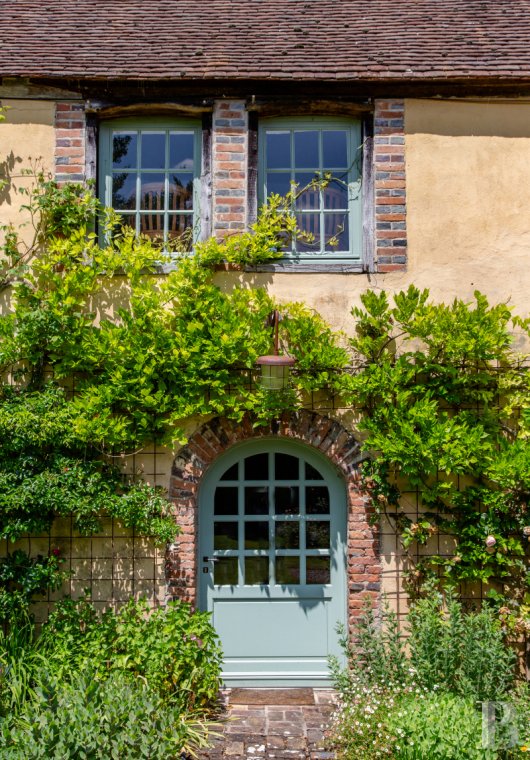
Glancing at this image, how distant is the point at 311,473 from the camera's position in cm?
648

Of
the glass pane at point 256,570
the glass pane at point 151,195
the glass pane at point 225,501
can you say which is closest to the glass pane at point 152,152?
the glass pane at point 151,195

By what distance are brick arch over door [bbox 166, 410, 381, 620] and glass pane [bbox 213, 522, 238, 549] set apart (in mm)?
241

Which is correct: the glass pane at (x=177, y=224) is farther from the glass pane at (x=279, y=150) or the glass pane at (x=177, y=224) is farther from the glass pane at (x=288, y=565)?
the glass pane at (x=288, y=565)

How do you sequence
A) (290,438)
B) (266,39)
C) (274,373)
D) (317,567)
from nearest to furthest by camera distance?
(274,373)
(290,438)
(317,567)
(266,39)

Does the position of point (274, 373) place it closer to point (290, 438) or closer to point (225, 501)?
point (290, 438)

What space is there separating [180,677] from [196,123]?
4843mm

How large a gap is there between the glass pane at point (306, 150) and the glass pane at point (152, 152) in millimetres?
→ 1245

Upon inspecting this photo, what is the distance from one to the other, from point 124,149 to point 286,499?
359 centimetres

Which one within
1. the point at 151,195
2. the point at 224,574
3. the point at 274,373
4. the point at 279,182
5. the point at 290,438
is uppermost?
the point at 279,182

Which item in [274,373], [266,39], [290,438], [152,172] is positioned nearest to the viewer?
[274,373]

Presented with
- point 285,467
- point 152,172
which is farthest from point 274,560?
point 152,172

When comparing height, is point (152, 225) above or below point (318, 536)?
above

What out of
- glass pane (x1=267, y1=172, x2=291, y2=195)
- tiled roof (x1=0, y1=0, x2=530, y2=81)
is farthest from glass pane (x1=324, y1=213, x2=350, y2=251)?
tiled roof (x1=0, y1=0, x2=530, y2=81)

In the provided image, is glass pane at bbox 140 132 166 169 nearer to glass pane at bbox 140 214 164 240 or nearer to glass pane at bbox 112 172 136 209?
glass pane at bbox 112 172 136 209
